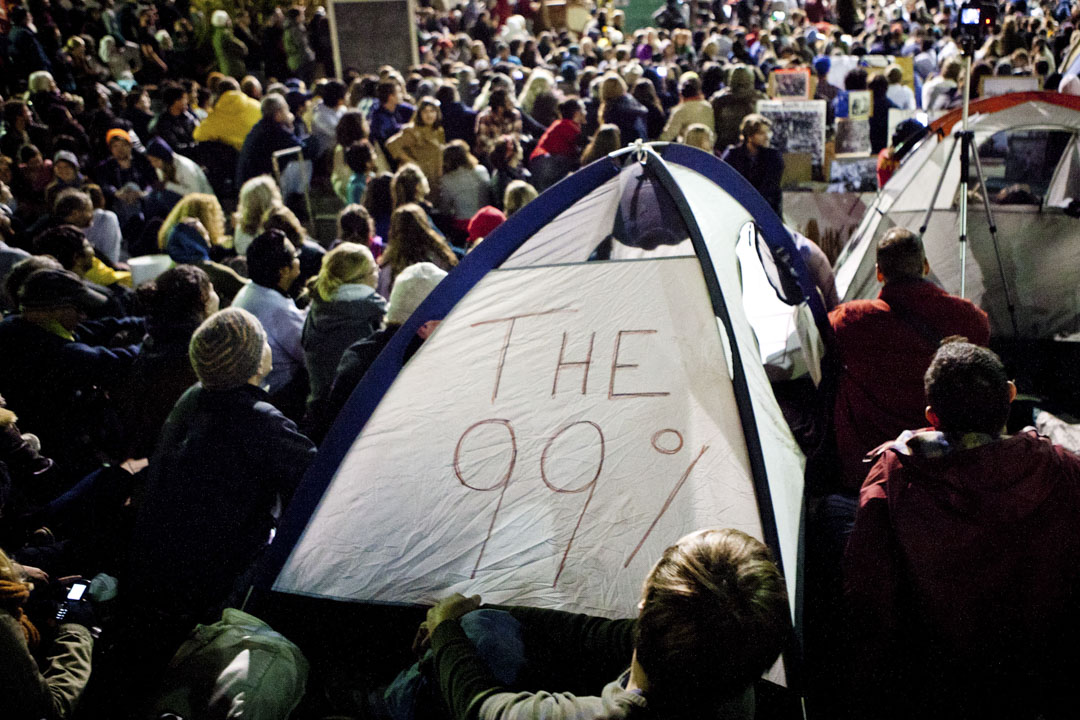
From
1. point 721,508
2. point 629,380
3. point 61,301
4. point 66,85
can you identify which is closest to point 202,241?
point 61,301

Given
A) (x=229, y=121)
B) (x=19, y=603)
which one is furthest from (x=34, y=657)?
(x=229, y=121)

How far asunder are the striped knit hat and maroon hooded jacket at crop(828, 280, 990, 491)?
7.32 ft

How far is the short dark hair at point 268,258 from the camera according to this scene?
4.30 metres

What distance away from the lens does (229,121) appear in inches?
339

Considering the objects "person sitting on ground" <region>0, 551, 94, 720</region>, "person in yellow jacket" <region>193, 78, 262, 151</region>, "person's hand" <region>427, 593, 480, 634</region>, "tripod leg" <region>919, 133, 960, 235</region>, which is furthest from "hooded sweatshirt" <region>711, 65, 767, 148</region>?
"person sitting on ground" <region>0, 551, 94, 720</region>

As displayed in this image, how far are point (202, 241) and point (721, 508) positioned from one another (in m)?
3.89

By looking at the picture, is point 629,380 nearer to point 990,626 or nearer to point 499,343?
point 499,343

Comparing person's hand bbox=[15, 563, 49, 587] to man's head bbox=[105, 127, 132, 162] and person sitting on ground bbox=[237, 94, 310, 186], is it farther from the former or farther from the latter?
man's head bbox=[105, 127, 132, 162]

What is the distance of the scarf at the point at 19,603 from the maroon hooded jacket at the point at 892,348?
2902mm

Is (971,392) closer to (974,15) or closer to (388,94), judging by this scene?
(974,15)

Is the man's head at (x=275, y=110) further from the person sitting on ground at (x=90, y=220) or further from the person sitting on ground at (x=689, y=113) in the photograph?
the person sitting on ground at (x=689, y=113)

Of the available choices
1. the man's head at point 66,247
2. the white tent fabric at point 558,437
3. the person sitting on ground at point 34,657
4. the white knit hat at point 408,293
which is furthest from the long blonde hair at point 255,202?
the person sitting on ground at point 34,657

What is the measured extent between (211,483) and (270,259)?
1.70 meters

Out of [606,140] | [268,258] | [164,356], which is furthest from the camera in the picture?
[606,140]
